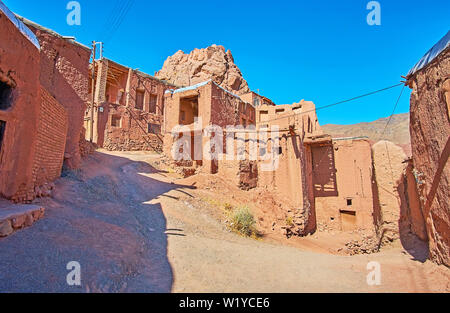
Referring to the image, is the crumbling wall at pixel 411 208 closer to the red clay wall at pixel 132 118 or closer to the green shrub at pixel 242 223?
the green shrub at pixel 242 223

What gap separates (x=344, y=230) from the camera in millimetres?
13523

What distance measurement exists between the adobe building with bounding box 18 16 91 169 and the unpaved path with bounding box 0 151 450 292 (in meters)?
2.75

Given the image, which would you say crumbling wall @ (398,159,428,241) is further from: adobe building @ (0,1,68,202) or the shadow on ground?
adobe building @ (0,1,68,202)

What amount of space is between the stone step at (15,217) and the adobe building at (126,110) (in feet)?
49.8

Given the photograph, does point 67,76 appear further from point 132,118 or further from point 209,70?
point 209,70

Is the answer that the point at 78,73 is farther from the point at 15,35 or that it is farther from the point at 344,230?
the point at 344,230

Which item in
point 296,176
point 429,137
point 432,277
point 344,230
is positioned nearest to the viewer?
point 432,277

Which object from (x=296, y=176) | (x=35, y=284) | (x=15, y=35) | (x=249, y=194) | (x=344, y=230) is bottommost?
(x=344, y=230)

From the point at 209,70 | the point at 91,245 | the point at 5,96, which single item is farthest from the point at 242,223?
the point at 209,70

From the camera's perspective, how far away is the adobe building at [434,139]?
3.90 meters

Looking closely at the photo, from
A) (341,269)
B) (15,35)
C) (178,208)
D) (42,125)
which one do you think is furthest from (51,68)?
(341,269)

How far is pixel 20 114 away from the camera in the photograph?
186 inches

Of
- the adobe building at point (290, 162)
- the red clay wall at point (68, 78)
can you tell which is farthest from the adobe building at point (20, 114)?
the adobe building at point (290, 162)

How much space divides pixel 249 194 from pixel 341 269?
7466 mm
